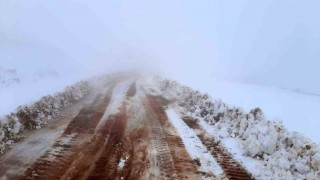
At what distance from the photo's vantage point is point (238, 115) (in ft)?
40.7

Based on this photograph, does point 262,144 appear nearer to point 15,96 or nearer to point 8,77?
point 15,96

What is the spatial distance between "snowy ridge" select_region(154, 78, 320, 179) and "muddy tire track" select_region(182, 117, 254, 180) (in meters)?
0.18

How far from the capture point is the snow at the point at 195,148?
24.8ft

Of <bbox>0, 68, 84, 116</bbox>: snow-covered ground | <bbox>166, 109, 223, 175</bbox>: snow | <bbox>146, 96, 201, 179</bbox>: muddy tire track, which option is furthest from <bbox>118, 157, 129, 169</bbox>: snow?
<bbox>0, 68, 84, 116</bbox>: snow-covered ground

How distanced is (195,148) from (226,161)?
1.14m

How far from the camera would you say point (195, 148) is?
9.13 m

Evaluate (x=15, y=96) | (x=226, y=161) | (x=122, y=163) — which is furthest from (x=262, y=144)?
(x=15, y=96)

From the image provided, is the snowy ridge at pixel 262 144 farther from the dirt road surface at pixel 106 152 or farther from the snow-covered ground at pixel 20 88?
the snow-covered ground at pixel 20 88

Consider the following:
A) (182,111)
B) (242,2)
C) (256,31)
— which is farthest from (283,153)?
(242,2)

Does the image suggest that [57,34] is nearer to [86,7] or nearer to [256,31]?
[86,7]

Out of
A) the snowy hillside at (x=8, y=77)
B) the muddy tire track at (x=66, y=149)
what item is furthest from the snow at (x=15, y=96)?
the muddy tire track at (x=66, y=149)

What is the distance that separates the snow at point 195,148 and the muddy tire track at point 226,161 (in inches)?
5.4

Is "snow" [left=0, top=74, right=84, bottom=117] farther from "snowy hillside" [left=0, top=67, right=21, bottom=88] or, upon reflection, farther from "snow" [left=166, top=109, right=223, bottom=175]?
"snow" [left=166, top=109, right=223, bottom=175]

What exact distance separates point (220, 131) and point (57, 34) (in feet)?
161
